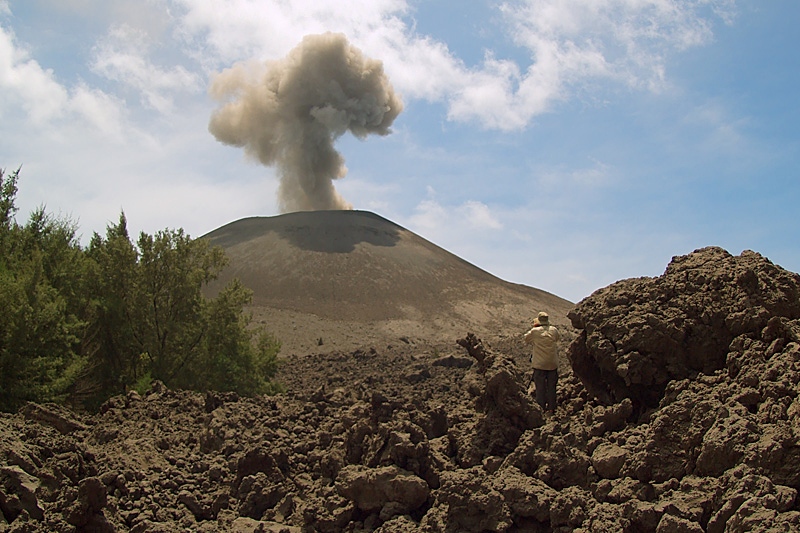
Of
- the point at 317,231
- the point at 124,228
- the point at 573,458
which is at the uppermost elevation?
the point at 317,231

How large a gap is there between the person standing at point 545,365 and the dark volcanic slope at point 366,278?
38.7m

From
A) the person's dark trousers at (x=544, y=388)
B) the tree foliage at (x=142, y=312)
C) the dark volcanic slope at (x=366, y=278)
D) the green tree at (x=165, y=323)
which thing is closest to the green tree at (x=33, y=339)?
the tree foliage at (x=142, y=312)

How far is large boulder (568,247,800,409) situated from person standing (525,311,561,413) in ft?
1.69

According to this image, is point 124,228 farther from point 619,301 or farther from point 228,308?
point 619,301

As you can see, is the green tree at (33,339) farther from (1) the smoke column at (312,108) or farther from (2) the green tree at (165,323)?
(1) the smoke column at (312,108)

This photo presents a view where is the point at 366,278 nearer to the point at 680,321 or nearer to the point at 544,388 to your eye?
the point at 544,388

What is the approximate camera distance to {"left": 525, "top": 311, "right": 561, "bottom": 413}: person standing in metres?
7.88

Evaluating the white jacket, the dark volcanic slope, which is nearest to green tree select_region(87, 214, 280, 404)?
the white jacket

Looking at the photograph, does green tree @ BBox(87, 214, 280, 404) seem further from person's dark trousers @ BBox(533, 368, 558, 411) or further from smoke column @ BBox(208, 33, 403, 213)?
smoke column @ BBox(208, 33, 403, 213)

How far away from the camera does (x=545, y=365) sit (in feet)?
25.8

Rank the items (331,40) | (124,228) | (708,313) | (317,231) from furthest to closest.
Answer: (331,40), (317,231), (124,228), (708,313)

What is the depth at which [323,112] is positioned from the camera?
67.9 meters

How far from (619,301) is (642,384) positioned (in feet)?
3.16

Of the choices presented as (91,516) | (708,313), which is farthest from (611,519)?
(91,516)
